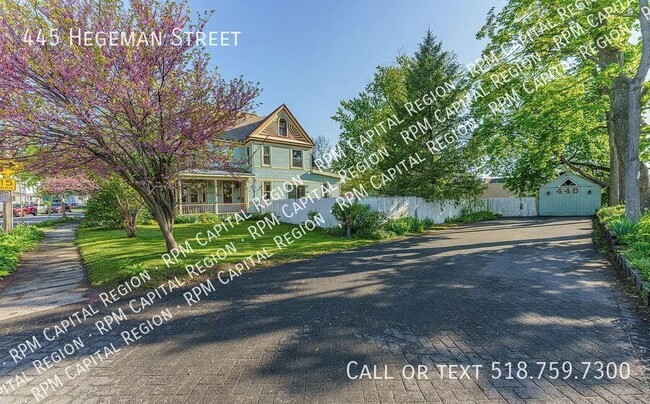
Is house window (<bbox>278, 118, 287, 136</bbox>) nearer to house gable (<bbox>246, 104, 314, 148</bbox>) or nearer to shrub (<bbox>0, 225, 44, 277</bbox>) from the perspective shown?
house gable (<bbox>246, 104, 314, 148</bbox>)

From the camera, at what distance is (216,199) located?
22594 millimetres

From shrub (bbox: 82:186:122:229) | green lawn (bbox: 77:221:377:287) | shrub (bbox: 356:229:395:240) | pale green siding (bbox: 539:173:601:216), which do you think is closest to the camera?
green lawn (bbox: 77:221:377:287)

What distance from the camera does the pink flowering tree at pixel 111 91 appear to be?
18.4ft

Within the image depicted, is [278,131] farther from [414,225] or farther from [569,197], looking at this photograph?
[569,197]

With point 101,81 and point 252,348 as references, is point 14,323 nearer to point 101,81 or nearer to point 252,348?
point 252,348

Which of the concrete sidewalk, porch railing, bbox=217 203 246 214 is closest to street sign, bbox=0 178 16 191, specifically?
the concrete sidewalk

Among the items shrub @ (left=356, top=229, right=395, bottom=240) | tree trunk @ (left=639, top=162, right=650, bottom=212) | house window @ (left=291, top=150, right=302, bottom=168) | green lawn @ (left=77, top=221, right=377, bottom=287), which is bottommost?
green lawn @ (left=77, top=221, right=377, bottom=287)

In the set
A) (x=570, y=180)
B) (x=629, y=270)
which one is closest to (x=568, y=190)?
(x=570, y=180)

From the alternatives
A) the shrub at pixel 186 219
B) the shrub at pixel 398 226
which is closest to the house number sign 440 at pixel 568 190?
the shrub at pixel 398 226

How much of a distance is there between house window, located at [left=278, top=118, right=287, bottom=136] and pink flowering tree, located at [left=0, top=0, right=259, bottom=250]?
17560 mm

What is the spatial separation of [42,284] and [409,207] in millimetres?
13631

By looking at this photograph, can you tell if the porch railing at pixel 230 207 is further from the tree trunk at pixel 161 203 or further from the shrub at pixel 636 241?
the shrub at pixel 636 241

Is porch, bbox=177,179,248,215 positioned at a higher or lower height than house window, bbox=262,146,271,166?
lower

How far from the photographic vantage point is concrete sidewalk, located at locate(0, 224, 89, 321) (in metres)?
5.23
